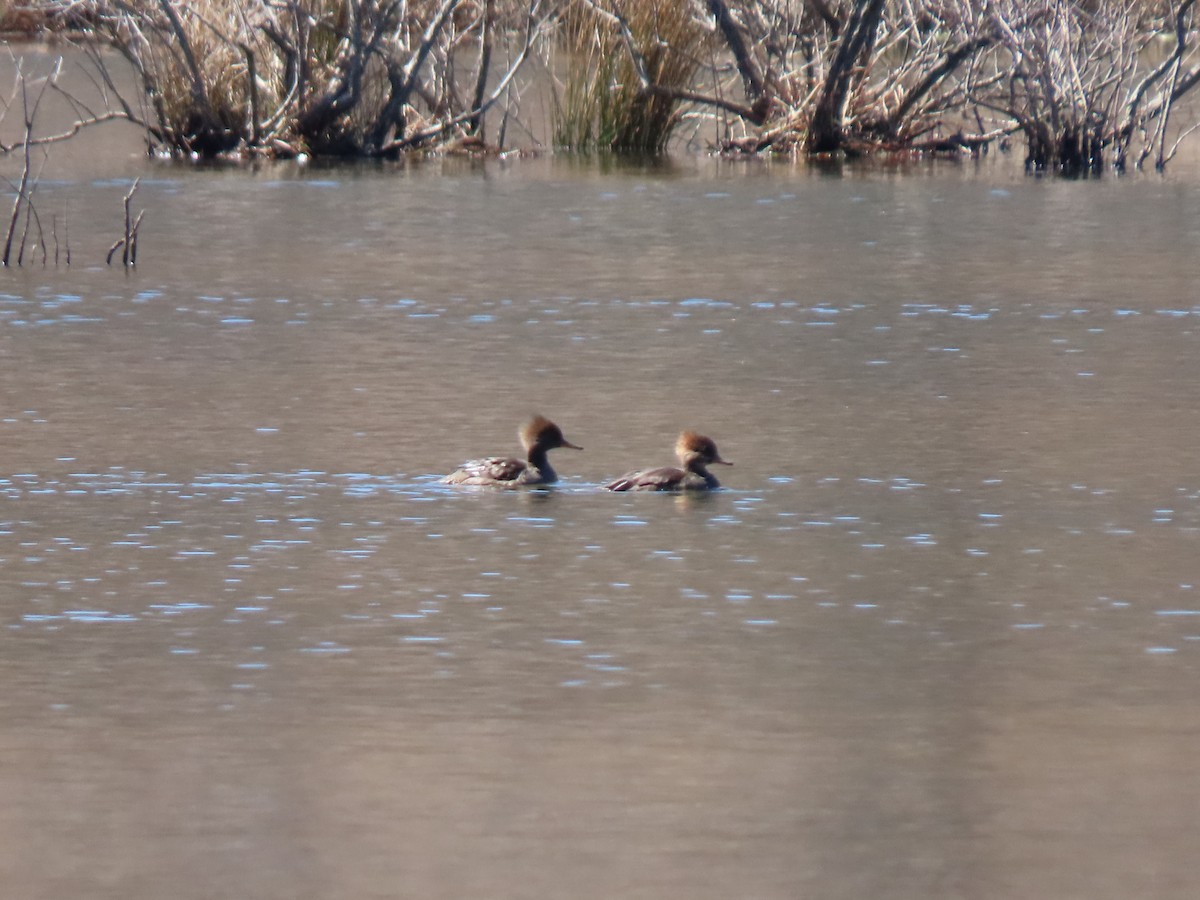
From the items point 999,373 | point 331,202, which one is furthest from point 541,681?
point 331,202

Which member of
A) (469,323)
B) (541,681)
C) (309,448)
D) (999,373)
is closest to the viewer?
(541,681)

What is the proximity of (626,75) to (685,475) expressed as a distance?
17021 millimetres

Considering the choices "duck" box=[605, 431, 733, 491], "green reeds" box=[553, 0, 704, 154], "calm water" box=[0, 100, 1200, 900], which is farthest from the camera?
"green reeds" box=[553, 0, 704, 154]

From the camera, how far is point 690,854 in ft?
14.3

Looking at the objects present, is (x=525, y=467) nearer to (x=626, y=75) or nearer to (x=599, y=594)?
(x=599, y=594)

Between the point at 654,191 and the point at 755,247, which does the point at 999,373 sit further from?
the point at 654,191

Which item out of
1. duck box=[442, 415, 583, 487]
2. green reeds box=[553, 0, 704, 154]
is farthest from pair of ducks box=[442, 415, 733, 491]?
green reeds box=[553, 0, 704, 154]

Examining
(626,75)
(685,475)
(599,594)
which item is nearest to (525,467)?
(685,475)

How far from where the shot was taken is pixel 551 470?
8156mm

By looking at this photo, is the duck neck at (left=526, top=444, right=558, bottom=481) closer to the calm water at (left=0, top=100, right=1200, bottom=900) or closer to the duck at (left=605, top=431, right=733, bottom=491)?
the calm water at (left=0, top=100, right=1200, bottom=900)

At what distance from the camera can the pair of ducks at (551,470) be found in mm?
7887

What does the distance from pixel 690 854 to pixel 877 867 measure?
1.03 feet

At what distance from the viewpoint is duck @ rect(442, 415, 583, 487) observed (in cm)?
798

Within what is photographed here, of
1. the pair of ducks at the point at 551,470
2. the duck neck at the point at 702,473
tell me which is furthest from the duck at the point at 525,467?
the duck neck at the point at 702,473
